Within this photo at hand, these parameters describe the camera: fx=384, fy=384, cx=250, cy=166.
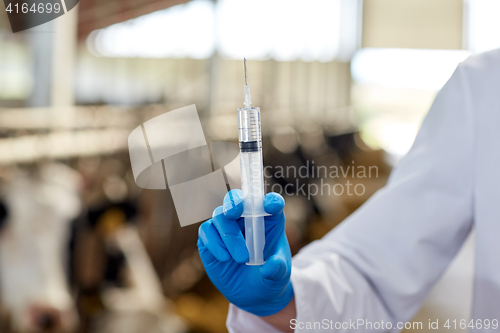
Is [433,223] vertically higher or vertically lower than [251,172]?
lower

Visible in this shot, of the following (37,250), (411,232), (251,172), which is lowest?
(37,250)

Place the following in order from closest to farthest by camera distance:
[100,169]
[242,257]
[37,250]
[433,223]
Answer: [242,257], [433,223], [37,250], [100,169]

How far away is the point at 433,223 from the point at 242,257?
14.7 inches

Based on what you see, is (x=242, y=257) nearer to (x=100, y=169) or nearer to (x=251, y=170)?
(x=251, y=170)

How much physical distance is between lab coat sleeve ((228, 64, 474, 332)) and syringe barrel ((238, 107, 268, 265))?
220 mm

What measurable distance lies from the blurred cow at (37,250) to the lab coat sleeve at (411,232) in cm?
66

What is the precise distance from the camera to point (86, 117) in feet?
3.59

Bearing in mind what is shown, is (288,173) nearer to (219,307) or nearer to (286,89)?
(219,307)

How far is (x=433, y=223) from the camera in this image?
1.92 ft

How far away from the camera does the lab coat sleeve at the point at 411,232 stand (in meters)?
0.57

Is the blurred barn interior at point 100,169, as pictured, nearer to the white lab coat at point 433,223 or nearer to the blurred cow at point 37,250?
the blurred cow at point 37,250


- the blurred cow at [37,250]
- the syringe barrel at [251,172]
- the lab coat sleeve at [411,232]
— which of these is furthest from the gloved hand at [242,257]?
the blurred cow at [37,250]

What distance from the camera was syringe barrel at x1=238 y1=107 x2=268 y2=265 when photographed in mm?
351

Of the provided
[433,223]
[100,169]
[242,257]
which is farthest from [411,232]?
[100,169]
